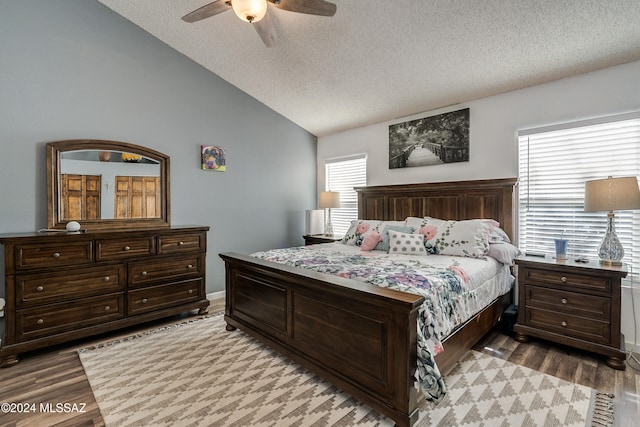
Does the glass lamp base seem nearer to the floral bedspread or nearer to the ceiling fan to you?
the floral bedspread

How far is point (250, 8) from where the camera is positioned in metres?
2.04

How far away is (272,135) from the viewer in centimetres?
471

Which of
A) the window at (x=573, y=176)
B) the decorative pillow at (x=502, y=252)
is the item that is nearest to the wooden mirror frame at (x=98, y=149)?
the decorative pillow at (x=502, y=252)

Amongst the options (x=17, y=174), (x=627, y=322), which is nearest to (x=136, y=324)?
(x=17, y=174)

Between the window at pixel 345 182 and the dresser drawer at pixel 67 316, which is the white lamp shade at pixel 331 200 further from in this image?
the dresser drawer at pixel 67 316

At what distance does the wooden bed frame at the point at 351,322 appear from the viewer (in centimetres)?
165

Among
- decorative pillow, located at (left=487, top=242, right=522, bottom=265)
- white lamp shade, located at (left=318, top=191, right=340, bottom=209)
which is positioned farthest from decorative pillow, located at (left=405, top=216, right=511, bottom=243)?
white lamp shade, located at (left=318, top=191, right=340, bottom=209)

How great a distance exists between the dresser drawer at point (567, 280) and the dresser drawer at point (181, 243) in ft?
10.4

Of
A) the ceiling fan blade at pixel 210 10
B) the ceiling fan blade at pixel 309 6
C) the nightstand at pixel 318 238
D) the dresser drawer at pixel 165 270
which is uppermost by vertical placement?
the ceiling fan blade at pixel 210 10

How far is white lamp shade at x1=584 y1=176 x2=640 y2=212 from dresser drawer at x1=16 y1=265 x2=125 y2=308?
4.11 metres

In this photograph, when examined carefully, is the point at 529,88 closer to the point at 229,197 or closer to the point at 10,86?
the point at 229,197

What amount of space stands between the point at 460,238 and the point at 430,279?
1.15m

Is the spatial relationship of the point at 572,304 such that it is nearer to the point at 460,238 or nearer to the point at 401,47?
the point at 460,238

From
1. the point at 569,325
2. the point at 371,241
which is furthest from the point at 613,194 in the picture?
the point at 371,241
